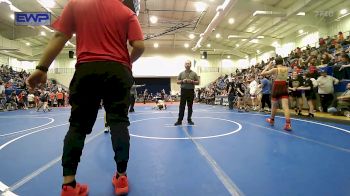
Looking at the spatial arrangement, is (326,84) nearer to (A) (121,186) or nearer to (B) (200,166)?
(B) (200,166)

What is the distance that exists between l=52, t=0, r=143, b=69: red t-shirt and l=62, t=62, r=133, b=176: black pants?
91mm

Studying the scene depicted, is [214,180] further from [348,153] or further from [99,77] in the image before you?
[348,153]

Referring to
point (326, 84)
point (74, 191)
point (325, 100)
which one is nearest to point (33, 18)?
point (74, 191)

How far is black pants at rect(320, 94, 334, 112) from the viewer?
8662mm

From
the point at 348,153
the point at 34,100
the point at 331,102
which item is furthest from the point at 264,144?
the point at 34,100

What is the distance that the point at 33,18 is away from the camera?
11867 millimetres

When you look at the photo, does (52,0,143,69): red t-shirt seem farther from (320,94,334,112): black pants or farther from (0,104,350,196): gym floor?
(320,94,334,112): black pants

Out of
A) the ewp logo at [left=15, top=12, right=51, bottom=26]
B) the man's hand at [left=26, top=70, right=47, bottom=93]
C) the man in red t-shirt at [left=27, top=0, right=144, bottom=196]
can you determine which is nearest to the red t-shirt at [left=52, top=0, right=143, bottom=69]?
the man in red t-shirt at [left=27, top=0, right=144, bottom=196]

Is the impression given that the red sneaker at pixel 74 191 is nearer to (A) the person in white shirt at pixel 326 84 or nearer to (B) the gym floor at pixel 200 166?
(B) the gym floor at pixel 200 166

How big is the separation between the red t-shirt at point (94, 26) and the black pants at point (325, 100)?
878 centimetres

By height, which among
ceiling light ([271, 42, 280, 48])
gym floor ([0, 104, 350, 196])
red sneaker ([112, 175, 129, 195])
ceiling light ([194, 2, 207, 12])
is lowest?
gym floor ([0, 104, 350, 196])

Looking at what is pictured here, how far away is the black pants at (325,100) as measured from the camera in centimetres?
866

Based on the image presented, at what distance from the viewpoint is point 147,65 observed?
36.1m

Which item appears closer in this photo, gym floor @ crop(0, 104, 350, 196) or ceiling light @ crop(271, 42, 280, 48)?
gym floor @ crop(0, 104, 350, 196)
